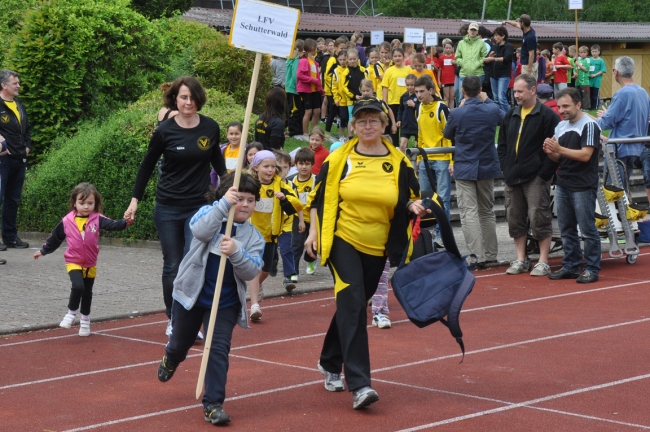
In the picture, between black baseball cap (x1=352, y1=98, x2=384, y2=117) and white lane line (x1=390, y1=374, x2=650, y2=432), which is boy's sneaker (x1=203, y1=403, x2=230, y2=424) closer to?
white lane line (x1=390, y1=374, x2=650, y2=432)

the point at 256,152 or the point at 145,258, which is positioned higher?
the point at 256,152

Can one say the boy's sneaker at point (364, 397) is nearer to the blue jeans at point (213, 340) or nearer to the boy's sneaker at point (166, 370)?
the blue jeans at point (213, 340)

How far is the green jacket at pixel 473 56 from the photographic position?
2084cm

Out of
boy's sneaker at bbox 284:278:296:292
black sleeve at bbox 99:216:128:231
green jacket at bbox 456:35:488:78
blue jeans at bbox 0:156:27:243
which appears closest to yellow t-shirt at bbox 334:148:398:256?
black sleeve at bbox 99:216:128:231

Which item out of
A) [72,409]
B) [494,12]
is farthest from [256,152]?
[494,12]

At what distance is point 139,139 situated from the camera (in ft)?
49.6

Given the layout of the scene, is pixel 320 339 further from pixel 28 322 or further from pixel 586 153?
pixel 586 153

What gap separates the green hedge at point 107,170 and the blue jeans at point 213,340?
824 cm

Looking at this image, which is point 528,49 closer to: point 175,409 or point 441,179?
point 441,179

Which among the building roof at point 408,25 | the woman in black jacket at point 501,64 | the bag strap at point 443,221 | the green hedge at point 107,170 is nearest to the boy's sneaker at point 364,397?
the bag strap at point 443,221

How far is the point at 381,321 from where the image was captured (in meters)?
9.45

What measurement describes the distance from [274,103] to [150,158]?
4.63 meters

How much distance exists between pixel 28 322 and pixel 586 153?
20.0ft

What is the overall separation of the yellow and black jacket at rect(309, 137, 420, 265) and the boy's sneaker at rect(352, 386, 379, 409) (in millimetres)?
863
